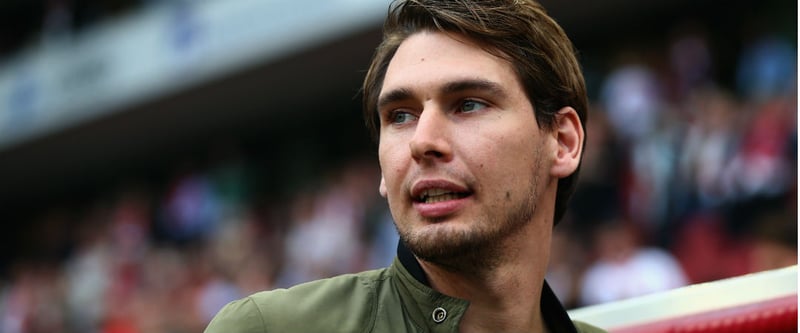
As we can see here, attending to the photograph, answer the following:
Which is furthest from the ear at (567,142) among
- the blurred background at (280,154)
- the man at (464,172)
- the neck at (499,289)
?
the blurred background at (280,154)

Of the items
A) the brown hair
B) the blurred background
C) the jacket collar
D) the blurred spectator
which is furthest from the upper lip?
the blurred spectator

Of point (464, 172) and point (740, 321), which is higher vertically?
point (464, 172)

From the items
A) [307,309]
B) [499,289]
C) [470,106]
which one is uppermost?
[470,106]

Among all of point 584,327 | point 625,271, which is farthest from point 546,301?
point 625,271

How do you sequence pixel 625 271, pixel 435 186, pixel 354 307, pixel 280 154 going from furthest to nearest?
1. pixel 280 154
2. pixel 625 271
3. pixel 435 186
4. pixel 354 307

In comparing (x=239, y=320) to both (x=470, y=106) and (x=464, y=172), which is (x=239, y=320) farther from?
(x=470, y=106)

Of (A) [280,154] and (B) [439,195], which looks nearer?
(B) [439,195]

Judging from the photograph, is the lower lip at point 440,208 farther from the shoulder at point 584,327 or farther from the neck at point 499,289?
the shoulder at point 584,327

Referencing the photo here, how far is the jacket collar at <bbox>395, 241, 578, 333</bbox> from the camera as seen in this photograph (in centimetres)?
236

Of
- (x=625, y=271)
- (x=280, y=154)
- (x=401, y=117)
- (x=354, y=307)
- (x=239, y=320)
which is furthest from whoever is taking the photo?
(x=280, y=154)

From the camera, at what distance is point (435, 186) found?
7.68ft

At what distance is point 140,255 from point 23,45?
667 cm

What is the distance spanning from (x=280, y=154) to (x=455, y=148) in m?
12.7

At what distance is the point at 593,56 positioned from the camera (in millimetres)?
11344
